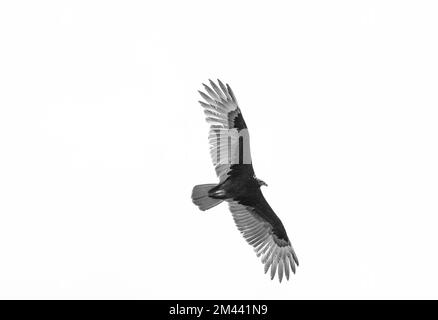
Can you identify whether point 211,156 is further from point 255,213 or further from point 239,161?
point 255,213

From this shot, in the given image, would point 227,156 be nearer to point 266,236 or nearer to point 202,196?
point 202,196

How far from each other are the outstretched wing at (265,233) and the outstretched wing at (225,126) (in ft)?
4.13

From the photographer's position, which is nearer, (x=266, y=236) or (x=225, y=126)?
(x=225, y=126)

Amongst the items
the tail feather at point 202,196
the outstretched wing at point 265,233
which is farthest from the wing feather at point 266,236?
the tail feather at point 202,196

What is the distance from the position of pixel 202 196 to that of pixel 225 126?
1293mm

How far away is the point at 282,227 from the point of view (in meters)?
17.9

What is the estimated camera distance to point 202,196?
1647 cm

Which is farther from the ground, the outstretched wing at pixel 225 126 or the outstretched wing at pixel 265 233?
the outstretched wing at pixel 225 126

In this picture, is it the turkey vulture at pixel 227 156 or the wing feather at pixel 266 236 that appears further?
the wing feather at pixel 266 236

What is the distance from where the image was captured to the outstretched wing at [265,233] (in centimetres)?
1762

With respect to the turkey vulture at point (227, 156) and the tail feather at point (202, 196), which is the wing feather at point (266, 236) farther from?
the tail feather at point (202, 196)

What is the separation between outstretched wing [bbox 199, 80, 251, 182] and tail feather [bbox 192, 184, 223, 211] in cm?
47

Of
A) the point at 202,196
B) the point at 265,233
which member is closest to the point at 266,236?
the point at 265,233
